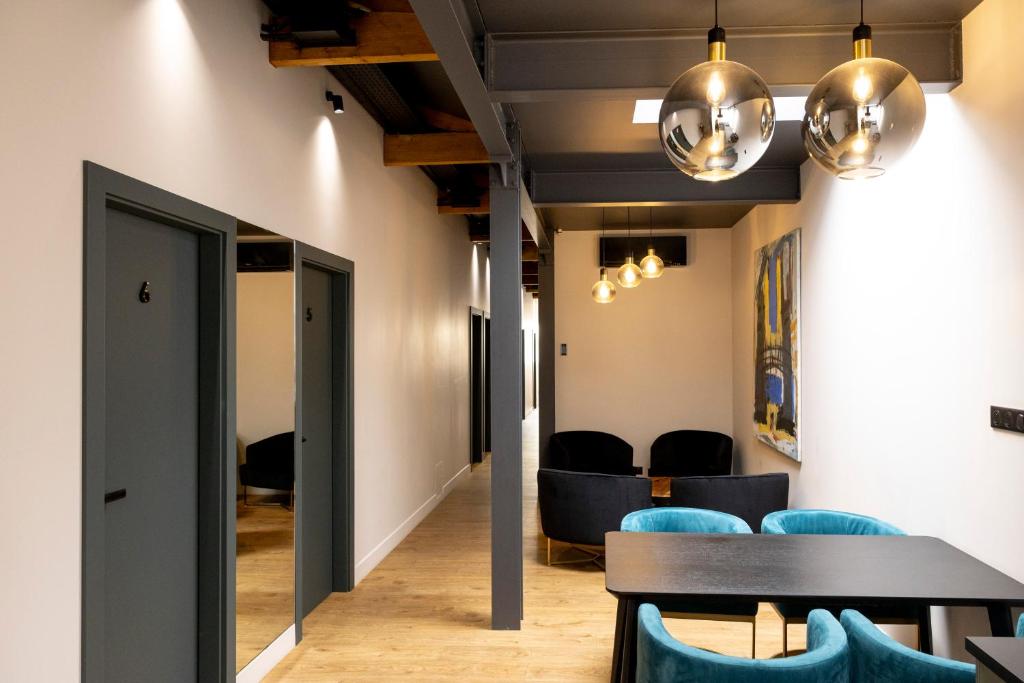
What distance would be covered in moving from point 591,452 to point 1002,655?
640cm

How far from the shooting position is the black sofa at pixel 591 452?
7.44m

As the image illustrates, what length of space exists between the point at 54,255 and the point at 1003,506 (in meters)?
3.28

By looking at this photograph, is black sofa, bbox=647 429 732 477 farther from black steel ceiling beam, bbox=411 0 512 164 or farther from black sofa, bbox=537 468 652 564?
black steel ceiling beam, bbox=411 0 512 164

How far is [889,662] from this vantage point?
6.23 feet

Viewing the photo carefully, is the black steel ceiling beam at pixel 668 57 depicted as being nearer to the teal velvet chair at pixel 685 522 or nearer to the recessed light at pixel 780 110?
the recessed light at pixel 780 110

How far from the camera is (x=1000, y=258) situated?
2734 mm

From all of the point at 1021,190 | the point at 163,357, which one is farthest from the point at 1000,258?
the point at 163,357

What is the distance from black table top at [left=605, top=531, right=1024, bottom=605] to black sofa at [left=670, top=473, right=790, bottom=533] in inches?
67.4

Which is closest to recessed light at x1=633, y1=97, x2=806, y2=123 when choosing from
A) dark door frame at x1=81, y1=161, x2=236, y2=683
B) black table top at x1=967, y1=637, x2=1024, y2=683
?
dark door frame at x1=81, y1=161, x2=236, y2=683

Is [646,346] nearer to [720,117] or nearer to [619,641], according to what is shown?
[619,641]

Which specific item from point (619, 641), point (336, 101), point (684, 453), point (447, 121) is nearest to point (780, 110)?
point (447, 121)

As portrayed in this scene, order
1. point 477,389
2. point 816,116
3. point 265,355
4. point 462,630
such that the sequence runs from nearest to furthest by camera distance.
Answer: point 816,116
point 265,355
point 462,630
point 477,389

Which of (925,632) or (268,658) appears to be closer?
(925,632)

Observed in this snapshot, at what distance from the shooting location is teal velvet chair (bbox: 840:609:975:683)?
70.8 inches
